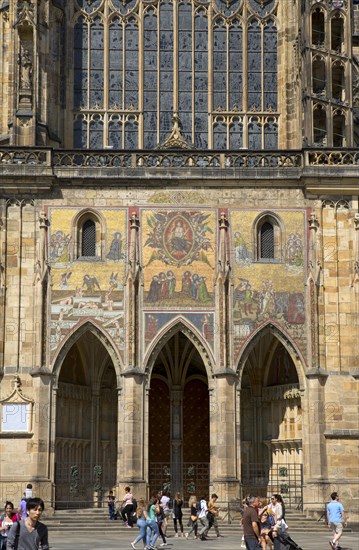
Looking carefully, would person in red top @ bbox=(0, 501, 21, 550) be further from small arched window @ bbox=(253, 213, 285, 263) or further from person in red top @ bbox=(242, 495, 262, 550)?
small arched window @ bbox=(253, 213, 285, 263)

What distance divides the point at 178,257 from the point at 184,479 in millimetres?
6909

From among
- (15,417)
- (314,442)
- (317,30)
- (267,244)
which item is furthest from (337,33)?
(15,417)

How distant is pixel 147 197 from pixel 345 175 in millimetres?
5774

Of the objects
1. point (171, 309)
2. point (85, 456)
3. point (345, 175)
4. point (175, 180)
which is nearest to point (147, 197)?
point (175, 180)


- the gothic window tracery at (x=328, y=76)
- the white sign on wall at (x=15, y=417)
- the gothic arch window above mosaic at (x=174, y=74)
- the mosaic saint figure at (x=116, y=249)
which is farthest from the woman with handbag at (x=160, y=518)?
the gothic arch window above mosaic at (x=174, y=74)

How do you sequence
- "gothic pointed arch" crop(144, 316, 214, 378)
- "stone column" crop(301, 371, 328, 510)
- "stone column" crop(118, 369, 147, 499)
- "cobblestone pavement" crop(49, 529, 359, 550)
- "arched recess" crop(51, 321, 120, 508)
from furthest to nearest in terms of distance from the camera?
"arched recess" crop(51, 321, 120, 508)
"gothic pointed arch" crop(144, 316, 214, 378)
"stone column" crop(301, 371, 328, 510)
"stone column" crop(118, 369, 147, 499)
"cobblestone pavement" crop(49, 529, 359, 550)

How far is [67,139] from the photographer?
3522cm

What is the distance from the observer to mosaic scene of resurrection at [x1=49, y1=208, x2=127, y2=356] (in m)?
31.7

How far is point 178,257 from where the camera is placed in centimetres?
3225

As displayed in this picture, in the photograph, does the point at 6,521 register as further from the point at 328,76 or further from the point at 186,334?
the point at 328,76

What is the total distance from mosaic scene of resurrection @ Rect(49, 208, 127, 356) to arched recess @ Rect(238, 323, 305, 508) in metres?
4.06

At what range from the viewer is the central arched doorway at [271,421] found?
107 feet

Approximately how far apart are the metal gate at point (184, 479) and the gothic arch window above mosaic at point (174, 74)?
9991 mm

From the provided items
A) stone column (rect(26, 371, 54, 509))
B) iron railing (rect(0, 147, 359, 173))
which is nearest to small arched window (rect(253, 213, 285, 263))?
iron railing (rect(0, 147, 359, 173))
